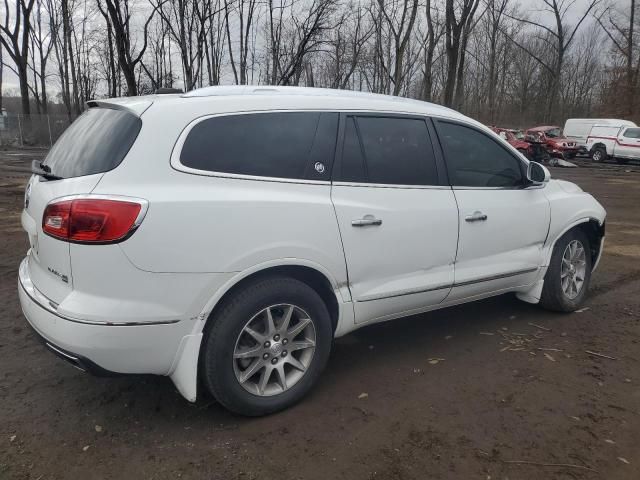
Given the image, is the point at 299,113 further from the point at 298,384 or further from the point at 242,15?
the point at 242,15

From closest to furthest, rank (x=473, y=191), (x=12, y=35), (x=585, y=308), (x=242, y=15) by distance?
(x=473, y=191) → (x=585, y=308) → (x=242, y=15) → (x=12, y=35)

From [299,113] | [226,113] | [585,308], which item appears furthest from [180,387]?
[585,308]

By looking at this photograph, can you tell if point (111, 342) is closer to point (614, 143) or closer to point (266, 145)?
point (266, 145)

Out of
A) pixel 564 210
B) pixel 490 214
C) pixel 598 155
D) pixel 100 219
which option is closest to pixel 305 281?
pixel 100 219

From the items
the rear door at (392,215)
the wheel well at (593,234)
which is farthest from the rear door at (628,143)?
the rear door at (392,215)

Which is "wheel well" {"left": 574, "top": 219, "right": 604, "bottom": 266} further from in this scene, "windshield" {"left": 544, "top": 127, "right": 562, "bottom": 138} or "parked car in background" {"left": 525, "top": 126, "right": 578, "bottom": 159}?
"windshield" {"left": 544, "top": 127, "right": 562, "bottom": 138}

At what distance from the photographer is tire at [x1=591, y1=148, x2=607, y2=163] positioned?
90.6ft

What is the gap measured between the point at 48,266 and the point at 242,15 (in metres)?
22.3

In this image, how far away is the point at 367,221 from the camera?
324 cm

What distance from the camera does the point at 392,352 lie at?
13.0 ft

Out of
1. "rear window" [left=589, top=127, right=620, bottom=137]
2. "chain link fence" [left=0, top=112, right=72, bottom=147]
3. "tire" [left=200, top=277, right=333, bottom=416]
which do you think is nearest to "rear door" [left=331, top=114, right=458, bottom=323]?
"tire" [left=200, top=277, right=333, bottom=416]

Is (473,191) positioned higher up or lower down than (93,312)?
higher up

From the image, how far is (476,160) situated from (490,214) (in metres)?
0.42

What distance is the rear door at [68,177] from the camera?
2.65 metres
